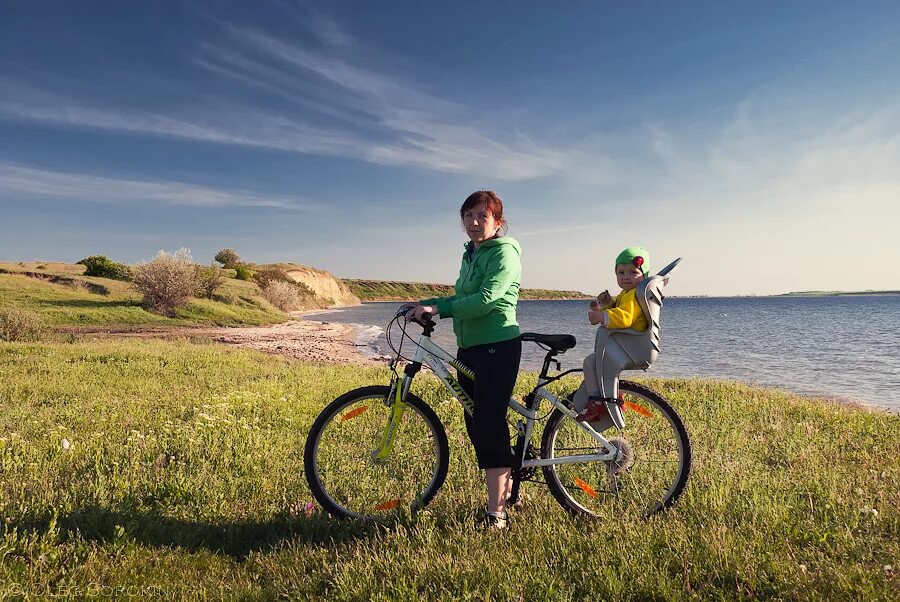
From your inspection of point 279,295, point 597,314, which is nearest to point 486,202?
point 597,314

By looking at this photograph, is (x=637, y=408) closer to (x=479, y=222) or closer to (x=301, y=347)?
(x=479, y=222)

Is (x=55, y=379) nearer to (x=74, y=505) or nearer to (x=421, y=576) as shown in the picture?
(x=74, y=505)

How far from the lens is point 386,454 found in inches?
186

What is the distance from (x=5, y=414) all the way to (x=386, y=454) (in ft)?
24.3

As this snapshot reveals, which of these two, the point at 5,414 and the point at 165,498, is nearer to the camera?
the point at 165,498

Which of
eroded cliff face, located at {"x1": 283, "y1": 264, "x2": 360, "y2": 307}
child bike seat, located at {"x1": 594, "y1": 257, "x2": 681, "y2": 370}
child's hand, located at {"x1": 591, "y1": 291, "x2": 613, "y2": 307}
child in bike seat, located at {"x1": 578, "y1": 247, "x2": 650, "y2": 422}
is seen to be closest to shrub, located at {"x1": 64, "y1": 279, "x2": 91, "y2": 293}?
eroded cliff face, located at {"x1": 283, "y1": 264, "x2": 360, "y2": 307}

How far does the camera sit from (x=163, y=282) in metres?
39.0

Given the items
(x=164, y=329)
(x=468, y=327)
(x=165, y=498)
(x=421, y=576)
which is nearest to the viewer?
(x=421, y=576)

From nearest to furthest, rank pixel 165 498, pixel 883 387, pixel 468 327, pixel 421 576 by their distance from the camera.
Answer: pixel 421 576 < pixel 468 327 < pixel 165 498 < pixel 883 387

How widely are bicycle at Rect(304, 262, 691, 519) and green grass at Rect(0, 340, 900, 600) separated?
0.24m

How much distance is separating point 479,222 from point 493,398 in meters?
1.44

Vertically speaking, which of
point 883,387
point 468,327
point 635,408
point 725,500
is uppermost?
point 468,327

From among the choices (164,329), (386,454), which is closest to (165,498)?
(386,454)

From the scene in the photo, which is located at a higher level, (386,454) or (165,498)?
(386,454)
